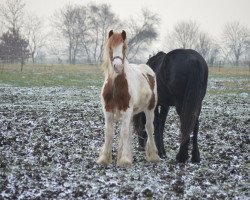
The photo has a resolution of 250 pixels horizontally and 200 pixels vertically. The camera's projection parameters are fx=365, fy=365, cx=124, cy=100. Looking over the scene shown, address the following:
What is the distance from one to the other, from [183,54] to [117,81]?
1558mm

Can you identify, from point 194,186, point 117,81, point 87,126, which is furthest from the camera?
point 87,126

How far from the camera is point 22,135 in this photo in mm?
9586

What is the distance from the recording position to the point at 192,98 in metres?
7.06

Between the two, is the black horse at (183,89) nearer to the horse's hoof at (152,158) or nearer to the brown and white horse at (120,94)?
the horse's hoof at (152,158)

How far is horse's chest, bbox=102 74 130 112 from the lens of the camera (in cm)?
679

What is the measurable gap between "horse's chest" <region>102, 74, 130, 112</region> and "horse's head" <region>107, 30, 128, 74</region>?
0.25 m

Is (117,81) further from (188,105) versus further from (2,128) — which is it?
(2,128)

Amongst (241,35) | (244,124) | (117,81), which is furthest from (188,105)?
(241,35)

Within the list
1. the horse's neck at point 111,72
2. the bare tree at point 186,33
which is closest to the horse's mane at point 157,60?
the horse's neck at point 111,72

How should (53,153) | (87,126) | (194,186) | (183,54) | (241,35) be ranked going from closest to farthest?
(194,186) < (183,54) < (53,153) < (87,126) < (241,35)

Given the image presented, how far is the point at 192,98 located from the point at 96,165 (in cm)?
227

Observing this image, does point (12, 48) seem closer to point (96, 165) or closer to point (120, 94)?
point (96, 165)

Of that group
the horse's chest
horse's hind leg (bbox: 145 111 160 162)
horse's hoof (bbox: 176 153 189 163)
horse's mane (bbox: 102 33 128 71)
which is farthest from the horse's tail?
horse's mane (bbox: 102 33 128 71)

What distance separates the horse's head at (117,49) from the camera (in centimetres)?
654
